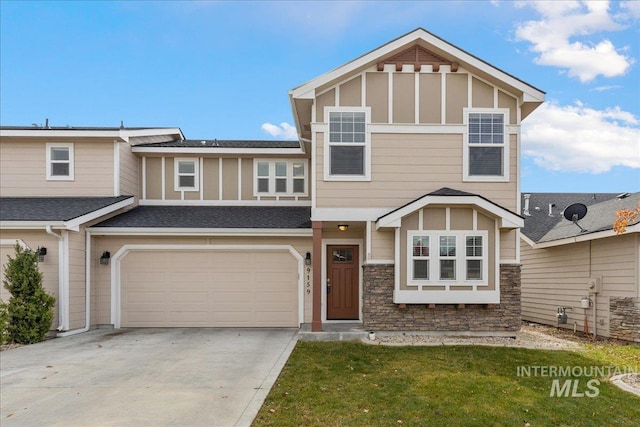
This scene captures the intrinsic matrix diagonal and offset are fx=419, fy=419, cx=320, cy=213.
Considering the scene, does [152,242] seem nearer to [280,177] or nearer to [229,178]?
[229,178]

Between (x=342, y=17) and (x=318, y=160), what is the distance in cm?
769

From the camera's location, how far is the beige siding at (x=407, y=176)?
393 inches

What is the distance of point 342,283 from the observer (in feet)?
37.0

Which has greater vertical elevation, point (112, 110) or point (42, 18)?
point (42, 18)

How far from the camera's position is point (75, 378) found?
6484 mm

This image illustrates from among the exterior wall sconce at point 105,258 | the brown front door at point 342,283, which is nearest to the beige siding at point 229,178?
the exterior wall sconce at point 105,258

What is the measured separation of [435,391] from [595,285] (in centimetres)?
721

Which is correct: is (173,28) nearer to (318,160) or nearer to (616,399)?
(318,160)

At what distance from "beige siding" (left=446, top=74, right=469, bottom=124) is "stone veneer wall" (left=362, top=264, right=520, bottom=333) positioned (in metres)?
4.06

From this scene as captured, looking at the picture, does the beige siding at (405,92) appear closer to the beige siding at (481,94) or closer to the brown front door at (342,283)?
the beige siding at (481,94)

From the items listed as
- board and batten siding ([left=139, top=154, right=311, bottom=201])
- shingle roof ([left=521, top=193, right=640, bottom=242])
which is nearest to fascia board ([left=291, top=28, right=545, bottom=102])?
board and batten siding ([left=139, top=154, right=311, bottom=201])

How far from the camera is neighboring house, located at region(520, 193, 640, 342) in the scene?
951 centimetres

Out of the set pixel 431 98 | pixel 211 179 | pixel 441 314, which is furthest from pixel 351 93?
pixel 441 314

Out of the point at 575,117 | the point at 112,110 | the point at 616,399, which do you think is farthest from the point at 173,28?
the point at 575,117
